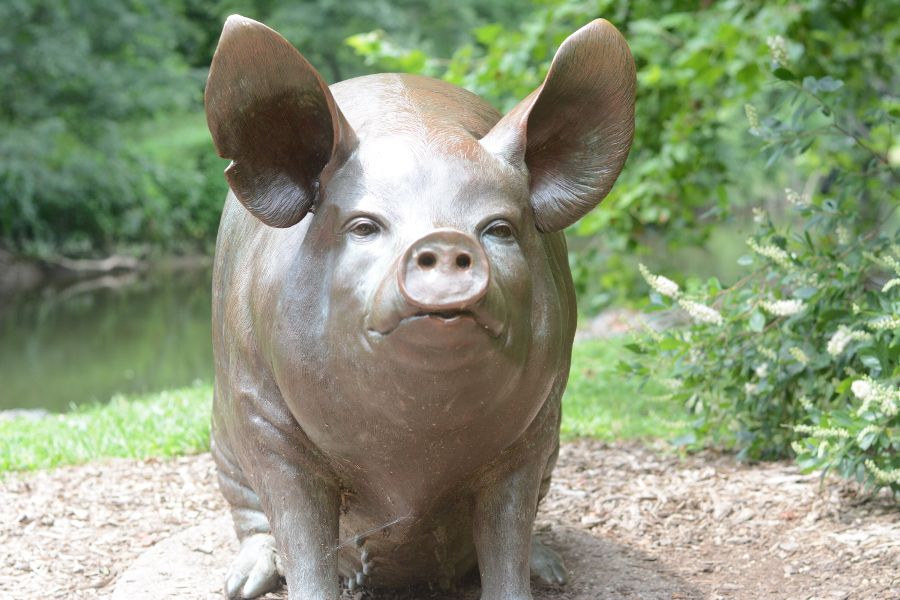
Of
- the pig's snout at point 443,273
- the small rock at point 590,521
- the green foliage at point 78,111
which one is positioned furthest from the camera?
the green foliage at point 78,111

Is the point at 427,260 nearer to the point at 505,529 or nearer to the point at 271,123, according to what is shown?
the point at 271,123

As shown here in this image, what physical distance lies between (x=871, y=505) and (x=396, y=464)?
228 centimetres

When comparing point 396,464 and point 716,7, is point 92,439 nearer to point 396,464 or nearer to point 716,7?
point 396,464

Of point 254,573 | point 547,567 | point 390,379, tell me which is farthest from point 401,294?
point 547,567

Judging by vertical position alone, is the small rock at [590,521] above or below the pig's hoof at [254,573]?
below

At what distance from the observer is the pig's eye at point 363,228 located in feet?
8.00

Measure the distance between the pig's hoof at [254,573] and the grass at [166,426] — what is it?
1.99 metres

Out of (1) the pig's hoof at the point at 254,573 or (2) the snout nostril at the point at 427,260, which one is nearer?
(2) the snout nostril at the point at 427,260

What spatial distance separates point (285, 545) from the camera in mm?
2836

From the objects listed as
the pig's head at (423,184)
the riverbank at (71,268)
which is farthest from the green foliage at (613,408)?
the riverbank at (71,268)

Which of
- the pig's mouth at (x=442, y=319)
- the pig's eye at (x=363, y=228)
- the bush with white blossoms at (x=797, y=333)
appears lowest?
the bush with white blossoms at (x=797, y=333)

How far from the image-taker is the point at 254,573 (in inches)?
129

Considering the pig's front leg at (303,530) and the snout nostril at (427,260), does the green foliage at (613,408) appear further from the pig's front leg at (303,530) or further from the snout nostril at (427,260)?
the snout nostril at (427,260)

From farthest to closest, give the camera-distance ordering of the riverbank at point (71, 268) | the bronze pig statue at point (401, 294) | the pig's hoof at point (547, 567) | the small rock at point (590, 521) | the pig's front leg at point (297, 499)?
the riverbank at point (71, 268), the small rock at point (590, 521), the pig's hoof at point (547, 567), the pig's front leg at point (297, 499), the bronze pig statue at point (401, 294)
